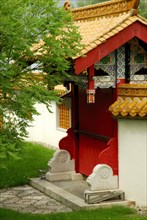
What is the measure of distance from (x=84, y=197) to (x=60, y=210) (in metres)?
0.63

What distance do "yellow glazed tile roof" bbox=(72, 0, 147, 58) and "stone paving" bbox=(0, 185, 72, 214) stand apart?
3.75m

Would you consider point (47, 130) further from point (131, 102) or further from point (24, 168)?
point (131, 102)

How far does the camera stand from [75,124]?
48.6 feet

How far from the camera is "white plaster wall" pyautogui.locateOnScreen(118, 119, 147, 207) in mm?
11883

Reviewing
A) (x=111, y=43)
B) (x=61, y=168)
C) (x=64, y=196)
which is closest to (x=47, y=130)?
(x=61, y=168)

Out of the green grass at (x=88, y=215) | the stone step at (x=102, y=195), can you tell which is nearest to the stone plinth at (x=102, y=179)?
the stone step at (x=102, y=195)

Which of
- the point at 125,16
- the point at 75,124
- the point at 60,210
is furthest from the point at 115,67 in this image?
the point at 60,210

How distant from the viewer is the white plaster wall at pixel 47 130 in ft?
71.5

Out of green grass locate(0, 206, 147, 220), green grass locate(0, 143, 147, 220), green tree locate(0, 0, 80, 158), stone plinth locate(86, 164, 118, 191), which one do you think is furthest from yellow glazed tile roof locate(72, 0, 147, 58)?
green grass locate(0, 206, 147, 220)

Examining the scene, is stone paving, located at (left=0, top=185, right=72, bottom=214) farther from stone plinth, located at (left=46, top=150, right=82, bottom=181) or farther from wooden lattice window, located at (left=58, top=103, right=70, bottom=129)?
wooden lattice window, located at (left=58, top=103, right=70, bottom=129)

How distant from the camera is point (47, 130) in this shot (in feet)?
74.3

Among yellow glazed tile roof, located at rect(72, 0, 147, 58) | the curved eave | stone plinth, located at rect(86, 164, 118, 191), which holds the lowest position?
stone plinth, located at rect(86, 164, 118, 191)

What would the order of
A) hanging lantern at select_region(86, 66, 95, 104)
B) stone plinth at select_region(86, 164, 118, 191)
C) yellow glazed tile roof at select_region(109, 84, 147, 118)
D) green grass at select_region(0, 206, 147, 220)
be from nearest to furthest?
green grass at select_region(0, 206, 147, 220) → yellow glazed tile roof at select_region(109, 84, 147, 118) → hanging lantern at select_region(86, 66, 95, 104) → stone plinth at select_region(86, 164, 118, 191)

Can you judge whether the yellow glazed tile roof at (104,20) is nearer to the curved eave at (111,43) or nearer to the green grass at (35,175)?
the curved eave at (111,43)
